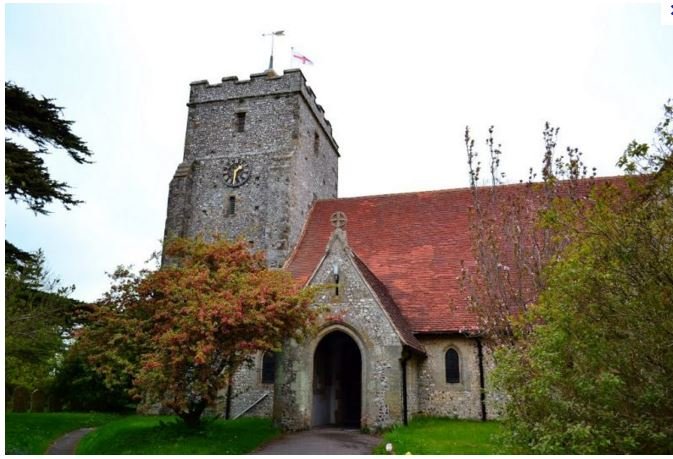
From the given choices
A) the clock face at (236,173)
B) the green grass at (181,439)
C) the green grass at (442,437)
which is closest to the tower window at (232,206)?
the clock face at (236,173)

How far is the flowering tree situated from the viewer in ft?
41.7

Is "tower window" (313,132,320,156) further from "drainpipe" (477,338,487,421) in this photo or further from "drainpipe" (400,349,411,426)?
"drainpipe" (400,349,411,426)

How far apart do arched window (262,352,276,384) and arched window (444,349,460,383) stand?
5.77 m

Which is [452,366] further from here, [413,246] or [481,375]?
[413,246]

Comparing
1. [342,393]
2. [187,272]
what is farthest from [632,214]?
[342,393]

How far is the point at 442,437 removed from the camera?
43.0 feet

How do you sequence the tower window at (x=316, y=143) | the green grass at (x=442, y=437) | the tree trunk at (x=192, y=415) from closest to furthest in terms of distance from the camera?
the green grass at (x=442, y=437) < the tree trunk at (x=192, y=415) < the tower window at (x=316, y=143)

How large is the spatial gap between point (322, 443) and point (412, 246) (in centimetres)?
923

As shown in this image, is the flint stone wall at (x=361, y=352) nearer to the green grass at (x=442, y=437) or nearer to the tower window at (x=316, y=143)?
the green grass at (x=442, y=437)

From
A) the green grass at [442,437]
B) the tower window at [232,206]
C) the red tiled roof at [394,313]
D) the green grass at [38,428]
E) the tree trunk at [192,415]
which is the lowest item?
the green grass at [38,428]

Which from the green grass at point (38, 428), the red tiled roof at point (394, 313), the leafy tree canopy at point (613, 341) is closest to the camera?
the leafy tree canopy at point (613, 341)

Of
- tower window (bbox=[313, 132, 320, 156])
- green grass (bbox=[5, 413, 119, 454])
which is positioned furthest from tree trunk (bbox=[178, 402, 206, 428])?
tower window (bbox=[313, 132, 320, 156])

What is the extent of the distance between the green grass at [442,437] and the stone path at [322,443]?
0.47 m

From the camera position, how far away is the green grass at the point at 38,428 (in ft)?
48.6
